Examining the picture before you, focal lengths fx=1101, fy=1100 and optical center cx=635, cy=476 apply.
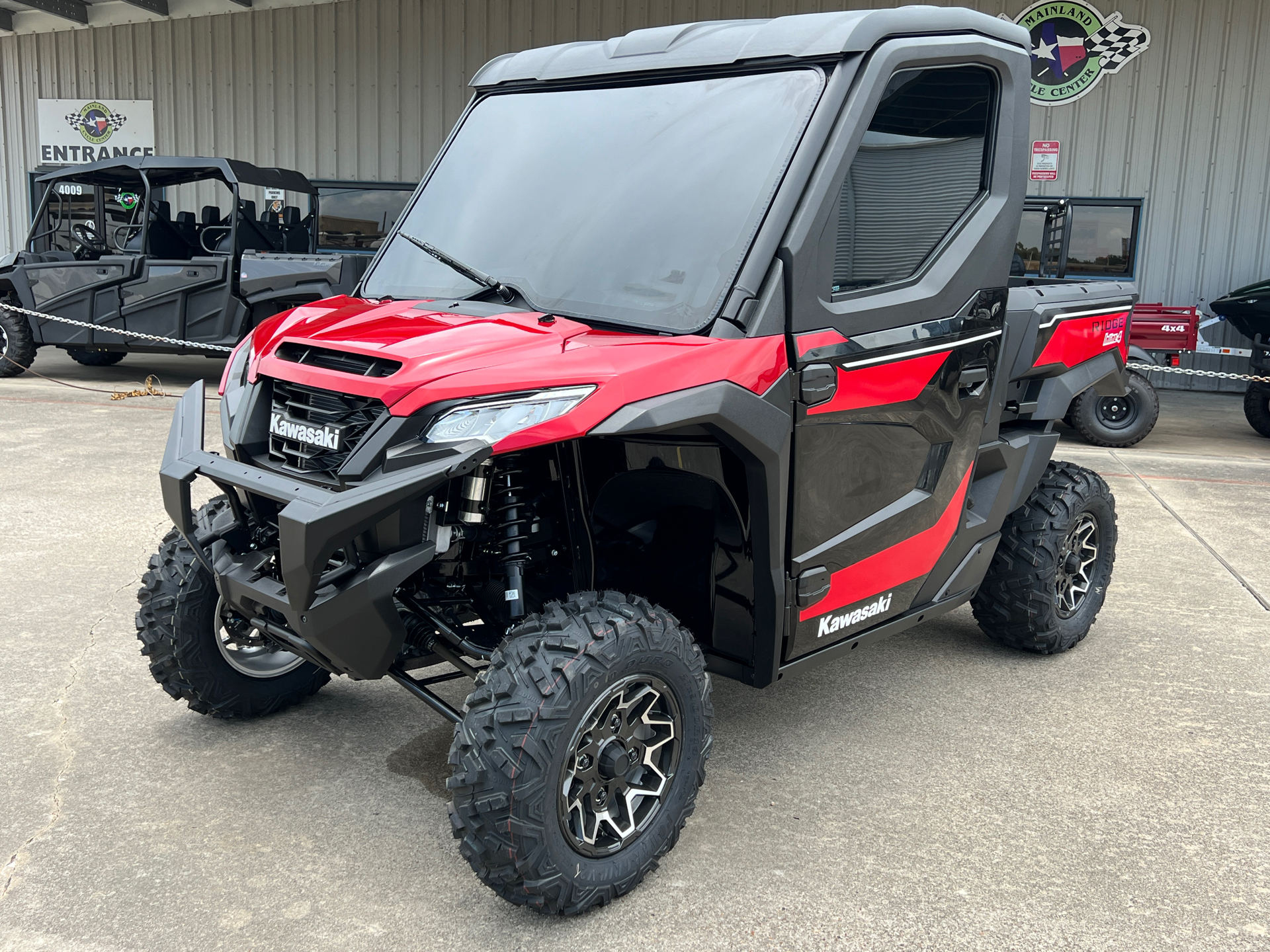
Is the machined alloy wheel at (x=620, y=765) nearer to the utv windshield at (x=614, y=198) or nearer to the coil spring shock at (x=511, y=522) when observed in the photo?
the coil spring shock at (x=511, y=522)

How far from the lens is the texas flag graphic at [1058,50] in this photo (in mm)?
13086

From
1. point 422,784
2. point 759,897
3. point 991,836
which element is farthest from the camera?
point 422,784

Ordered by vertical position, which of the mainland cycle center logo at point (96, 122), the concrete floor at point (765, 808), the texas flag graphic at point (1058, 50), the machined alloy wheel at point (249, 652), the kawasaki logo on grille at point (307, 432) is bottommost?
the concrete floor at point (765, 808)

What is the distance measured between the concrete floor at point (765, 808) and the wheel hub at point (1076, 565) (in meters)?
0.22

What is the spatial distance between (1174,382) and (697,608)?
491 inches

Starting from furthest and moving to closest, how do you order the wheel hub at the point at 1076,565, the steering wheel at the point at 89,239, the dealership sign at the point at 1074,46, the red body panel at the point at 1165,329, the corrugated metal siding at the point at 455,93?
the dealership sign at the point at 1074,46 → the corrugated metal siding at the point at 455,93 → the steering wheel at the point at 89,239 → the red body panel at the point at 1165,329 → the wheel hub at the point at 1076,565

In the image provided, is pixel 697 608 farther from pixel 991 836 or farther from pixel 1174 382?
pixel 1174 382

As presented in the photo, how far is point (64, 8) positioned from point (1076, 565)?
17.4 metres

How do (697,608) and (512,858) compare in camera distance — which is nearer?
(512,858)

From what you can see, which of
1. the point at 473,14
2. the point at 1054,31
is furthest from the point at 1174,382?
the point at 473,14

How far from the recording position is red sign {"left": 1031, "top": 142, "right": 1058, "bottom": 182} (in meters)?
13.1

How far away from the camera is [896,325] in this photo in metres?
3.00

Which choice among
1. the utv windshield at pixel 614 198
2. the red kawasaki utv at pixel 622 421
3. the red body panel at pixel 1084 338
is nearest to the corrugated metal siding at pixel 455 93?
the red body panel at pixel 1084 338

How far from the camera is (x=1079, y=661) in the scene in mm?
4277
